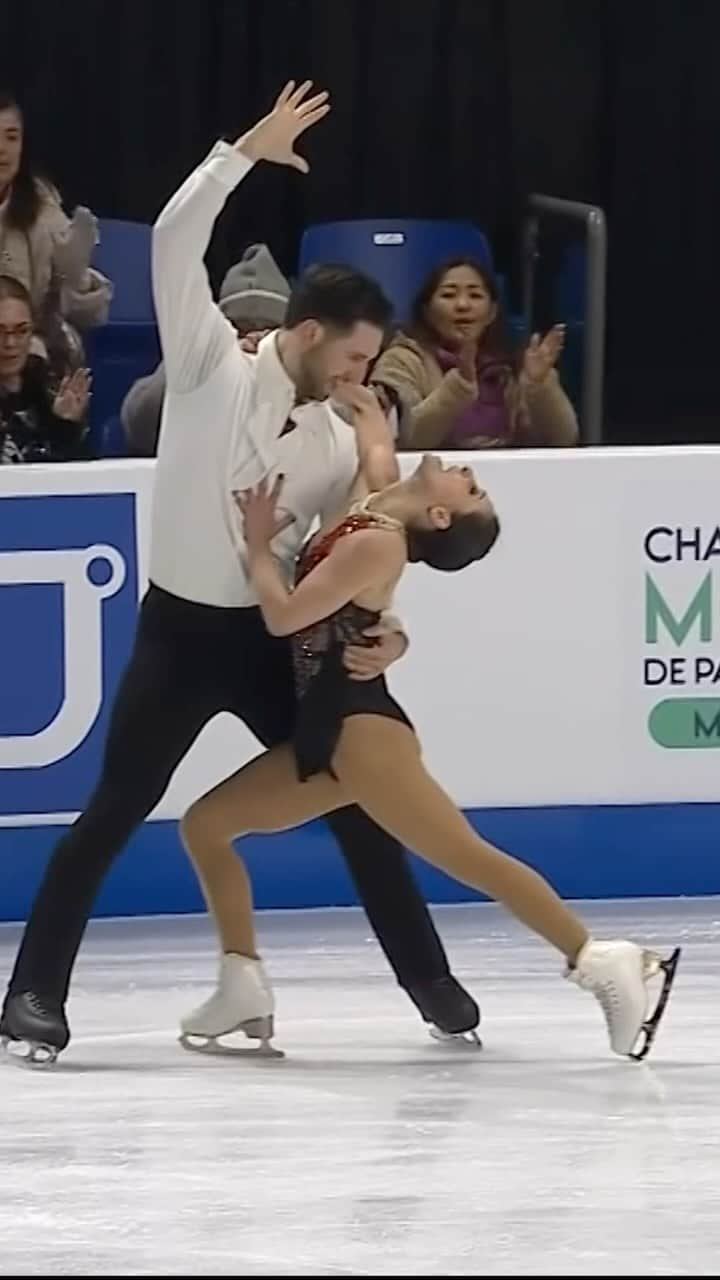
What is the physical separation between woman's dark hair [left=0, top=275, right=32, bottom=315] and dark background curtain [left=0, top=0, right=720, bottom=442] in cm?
163

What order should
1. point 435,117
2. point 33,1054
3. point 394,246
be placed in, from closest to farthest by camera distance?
point 33,1054 → point 394,246 → point 435,117

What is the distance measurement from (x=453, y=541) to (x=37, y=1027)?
945mm

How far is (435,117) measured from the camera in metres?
8.09

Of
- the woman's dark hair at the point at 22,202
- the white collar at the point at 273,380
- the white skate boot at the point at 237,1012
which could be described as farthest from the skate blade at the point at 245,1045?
the woman's dark hair at the point at 22,202

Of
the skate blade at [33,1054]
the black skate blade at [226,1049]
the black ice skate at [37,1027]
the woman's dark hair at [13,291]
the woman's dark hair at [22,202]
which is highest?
the woman's dark hair at [22,202]

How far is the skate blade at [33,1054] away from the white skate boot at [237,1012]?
230mm

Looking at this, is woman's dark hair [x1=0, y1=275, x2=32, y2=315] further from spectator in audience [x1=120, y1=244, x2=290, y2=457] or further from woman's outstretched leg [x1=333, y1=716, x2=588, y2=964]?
woman's outstretched leg [x1=333, y1=716, x2=588, y2=964]

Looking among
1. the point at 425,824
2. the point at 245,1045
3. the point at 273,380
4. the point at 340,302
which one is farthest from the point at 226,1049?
the point at 340,302

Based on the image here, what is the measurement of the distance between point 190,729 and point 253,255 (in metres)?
3.07

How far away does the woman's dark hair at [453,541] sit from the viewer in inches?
165

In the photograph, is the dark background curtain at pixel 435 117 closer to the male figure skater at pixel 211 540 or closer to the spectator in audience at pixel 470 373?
the spectator in audience at pixel 470 373

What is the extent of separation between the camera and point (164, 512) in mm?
4223

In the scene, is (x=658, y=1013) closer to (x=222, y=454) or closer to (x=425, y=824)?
(x=425, y=824)

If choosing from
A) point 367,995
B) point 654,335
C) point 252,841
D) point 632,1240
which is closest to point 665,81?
point 654,335
